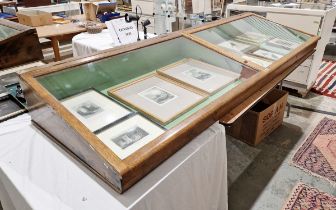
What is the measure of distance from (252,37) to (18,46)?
6.16 ft

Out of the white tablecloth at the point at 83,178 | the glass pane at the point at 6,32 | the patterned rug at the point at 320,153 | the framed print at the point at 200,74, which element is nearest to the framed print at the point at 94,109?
the white tablecloth at the point at 83,178

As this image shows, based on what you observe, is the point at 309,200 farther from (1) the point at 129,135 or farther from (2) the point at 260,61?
(1) the point at 129,135

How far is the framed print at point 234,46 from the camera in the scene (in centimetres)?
184

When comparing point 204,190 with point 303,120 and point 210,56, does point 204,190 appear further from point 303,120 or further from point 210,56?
point 303,120

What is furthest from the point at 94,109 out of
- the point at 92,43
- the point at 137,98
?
the point at 92,43

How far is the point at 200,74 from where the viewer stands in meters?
1.56

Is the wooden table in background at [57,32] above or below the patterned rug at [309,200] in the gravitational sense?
above

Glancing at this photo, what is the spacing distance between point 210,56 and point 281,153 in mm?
1162

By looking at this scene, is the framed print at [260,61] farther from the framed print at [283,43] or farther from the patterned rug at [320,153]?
the patterned rug at [320,153]

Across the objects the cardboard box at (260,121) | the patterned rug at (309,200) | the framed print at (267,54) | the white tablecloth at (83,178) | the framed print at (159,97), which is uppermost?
the framed print at (267,54)

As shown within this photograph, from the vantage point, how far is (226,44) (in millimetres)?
1896

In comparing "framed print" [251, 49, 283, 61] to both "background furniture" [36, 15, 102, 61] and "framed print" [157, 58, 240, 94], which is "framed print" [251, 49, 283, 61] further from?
"background furniture" [36, 15, 102, 61]

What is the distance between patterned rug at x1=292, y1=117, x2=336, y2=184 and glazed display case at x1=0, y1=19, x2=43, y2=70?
2284 mm

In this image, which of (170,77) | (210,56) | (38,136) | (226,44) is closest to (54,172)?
(38,136)
